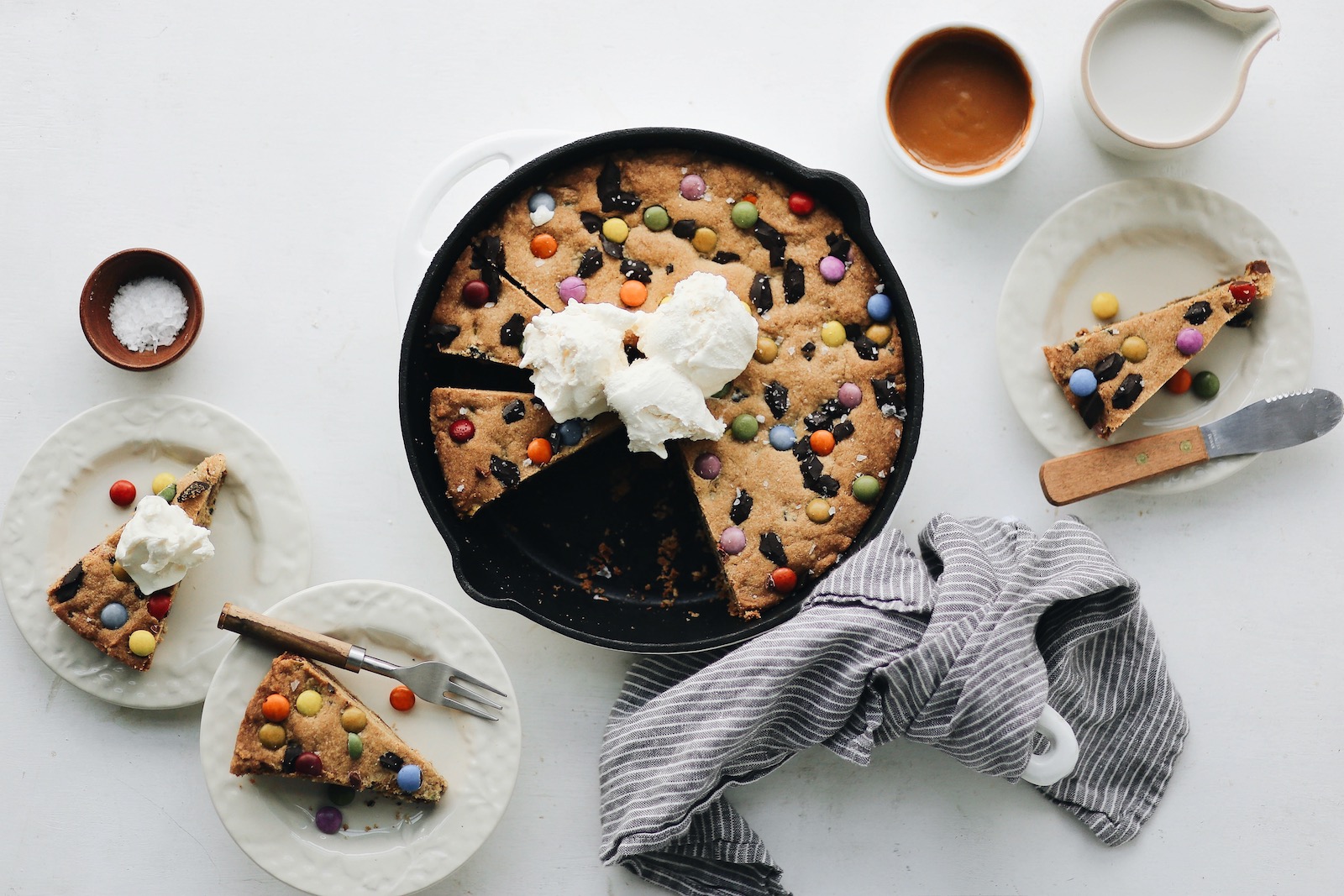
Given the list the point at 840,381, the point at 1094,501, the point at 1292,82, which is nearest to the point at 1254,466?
the point at 1094,501

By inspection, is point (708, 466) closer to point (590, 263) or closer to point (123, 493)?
point (590, 263)

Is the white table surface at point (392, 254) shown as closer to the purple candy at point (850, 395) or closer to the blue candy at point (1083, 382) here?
the blue candy at point (1083, 382)

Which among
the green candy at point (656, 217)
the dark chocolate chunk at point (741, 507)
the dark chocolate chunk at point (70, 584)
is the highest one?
the green candy at point (656, 217)

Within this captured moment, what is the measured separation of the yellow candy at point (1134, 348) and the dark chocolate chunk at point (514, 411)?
83.9 inches

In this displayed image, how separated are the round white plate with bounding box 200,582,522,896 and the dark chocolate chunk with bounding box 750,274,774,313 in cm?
148

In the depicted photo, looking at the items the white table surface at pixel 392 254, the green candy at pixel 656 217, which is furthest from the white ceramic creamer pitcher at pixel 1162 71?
the green candy at pixel 656 217

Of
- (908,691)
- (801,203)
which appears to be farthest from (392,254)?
(908,691)

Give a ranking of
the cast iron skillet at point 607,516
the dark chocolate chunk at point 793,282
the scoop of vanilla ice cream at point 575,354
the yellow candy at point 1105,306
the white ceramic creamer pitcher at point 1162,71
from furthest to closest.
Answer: the yellow candy at point 1105,306 < the white ceramic creamer pitcher at point 1162,71 < the dark chocolate chunk at point 793,282 < the cast iron skillet at point 607,516 < the scoop of vanilla ice cream at point 575,354

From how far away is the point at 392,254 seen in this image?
3609mm

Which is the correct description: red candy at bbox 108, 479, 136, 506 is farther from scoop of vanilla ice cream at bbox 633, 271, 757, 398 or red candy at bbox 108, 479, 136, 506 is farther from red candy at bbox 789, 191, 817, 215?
red candy at bbox 789, 191, 817, 215

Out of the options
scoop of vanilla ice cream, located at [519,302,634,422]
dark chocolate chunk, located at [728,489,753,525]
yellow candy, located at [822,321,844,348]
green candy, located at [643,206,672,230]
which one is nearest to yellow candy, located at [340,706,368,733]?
scoop of vanilla ice cream, located at [519,302,634,422]

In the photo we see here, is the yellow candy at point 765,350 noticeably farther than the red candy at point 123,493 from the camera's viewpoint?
No

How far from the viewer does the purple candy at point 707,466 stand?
3.30 metres

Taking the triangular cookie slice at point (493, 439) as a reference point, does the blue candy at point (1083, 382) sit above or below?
above
